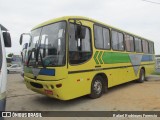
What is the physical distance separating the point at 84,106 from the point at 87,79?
38.4 inches

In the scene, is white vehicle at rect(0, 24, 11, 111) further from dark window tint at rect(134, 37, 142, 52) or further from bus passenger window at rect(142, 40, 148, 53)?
bus passenger window at rect(142, 40, 148, 53)

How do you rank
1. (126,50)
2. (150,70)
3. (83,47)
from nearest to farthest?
(83,47) → (126,50) → (150,70)

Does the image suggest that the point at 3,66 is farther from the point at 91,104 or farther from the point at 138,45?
the point at 138,45

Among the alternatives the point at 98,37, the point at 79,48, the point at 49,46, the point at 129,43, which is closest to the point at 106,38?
the point at 98,37

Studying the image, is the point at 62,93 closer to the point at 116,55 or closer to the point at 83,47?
the point at 83,47

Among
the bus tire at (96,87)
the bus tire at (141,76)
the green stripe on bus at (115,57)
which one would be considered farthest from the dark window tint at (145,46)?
the bus tire at (96,87)

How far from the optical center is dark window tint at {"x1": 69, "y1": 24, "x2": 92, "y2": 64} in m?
6.43

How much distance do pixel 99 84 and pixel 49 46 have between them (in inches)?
107

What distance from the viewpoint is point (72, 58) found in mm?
6410

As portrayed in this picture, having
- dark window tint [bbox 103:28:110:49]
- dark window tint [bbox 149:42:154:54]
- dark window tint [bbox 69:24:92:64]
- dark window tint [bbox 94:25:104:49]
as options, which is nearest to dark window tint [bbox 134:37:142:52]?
dark window tint [bbox 149:42:154:54]

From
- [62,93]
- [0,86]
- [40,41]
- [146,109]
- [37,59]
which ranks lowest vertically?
[146,109]

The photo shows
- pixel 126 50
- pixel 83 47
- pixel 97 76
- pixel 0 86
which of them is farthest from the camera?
pixel 126 50

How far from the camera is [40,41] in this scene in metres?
6.93

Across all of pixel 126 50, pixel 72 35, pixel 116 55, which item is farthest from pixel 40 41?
pixel 126 50
